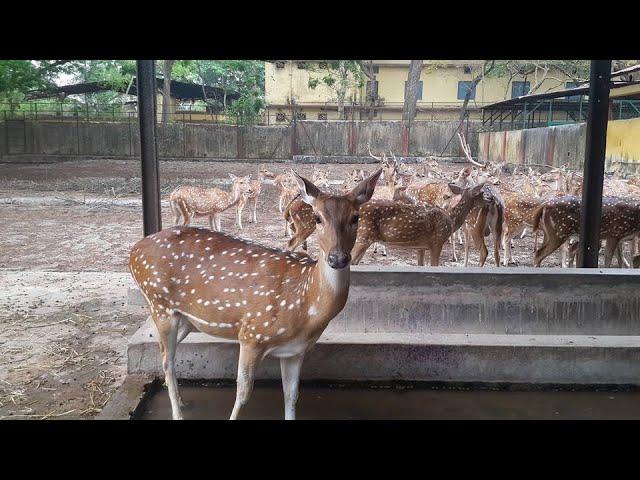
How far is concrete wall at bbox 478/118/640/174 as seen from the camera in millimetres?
16422

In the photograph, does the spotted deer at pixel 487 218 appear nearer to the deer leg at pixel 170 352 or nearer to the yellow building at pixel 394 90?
the deer leg at pixel 170 352

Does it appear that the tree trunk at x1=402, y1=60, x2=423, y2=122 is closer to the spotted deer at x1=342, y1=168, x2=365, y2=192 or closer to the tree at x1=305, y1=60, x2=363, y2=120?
the tree at x1=305, y1=60, x2=363, y2=120

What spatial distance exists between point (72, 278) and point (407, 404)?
4.74 metres

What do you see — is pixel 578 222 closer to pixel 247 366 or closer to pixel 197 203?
pixel 247 366

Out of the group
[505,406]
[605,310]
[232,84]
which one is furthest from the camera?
[232,84]

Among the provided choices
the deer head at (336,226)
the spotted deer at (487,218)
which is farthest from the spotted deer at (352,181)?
the deer head at (336,226)

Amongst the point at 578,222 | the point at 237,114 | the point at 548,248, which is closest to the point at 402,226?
A: the point at 548,248

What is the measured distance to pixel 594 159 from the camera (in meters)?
5.94

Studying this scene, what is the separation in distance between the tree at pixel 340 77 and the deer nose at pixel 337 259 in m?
26.1

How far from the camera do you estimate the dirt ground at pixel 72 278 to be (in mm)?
4527

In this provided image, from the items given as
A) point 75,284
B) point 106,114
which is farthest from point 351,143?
point 75,284

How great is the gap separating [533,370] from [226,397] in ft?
7.64

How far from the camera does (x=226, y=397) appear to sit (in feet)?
14.6
